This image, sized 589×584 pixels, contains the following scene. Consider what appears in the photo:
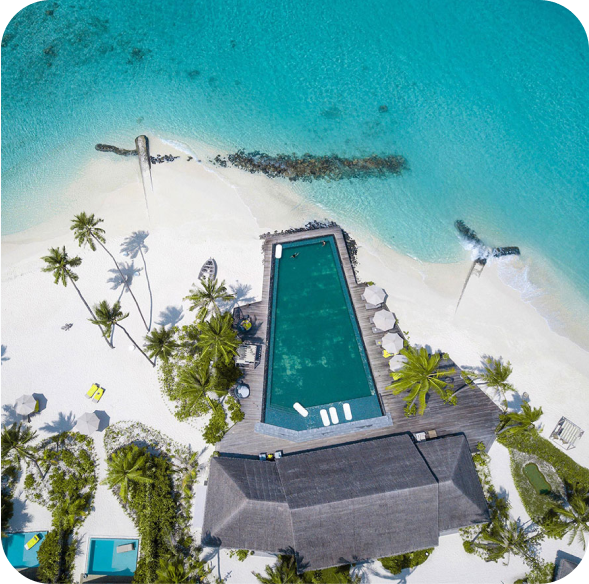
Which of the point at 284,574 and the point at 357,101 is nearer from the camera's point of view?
the point at 284,574

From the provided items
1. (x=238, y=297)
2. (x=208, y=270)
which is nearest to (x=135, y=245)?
(x=208, y=270)

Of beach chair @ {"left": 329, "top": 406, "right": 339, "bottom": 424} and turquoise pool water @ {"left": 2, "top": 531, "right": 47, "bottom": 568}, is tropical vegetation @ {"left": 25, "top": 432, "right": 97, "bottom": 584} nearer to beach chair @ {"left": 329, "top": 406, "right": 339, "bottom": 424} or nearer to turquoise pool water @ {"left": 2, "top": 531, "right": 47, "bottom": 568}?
turquoise pool water @ {"left": 2, "top": 531, "right": 47, "bottom": 568}

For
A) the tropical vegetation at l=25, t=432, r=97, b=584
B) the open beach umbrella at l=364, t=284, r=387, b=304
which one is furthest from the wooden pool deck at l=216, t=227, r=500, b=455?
the tropical vegetation at l=25, t=432, r=97, b=584

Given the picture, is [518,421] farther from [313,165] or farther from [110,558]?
[110,558]

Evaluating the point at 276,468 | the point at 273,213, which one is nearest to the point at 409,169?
the point at 273,213

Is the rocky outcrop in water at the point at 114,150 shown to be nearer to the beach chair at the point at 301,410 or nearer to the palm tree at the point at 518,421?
the beach chair at the point at 301,410

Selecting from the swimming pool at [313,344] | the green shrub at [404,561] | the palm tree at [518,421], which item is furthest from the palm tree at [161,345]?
the palm tree at [518,421]

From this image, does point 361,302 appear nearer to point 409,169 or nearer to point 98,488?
point 409,169
